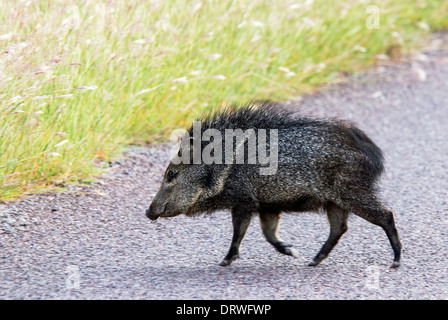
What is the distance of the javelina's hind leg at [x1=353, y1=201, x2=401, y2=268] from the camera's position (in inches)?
179

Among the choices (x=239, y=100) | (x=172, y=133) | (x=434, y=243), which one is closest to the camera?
(x=434, y=243)

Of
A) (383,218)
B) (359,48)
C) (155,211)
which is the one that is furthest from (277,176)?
(359,48)

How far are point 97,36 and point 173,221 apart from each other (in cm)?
162

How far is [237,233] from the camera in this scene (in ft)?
15.1

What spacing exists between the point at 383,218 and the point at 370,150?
0.42m

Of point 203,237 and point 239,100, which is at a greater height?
point 239,100

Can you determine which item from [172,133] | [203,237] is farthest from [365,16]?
[203,237]

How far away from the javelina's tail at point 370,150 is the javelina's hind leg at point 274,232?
2.02 ft

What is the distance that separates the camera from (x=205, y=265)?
4.62m

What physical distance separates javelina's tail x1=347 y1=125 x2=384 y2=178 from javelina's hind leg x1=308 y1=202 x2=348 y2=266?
30 cm

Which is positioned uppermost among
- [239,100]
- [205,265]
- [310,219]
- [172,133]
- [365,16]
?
[365,16]

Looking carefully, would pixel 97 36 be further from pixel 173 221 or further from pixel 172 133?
pixel 173 221
